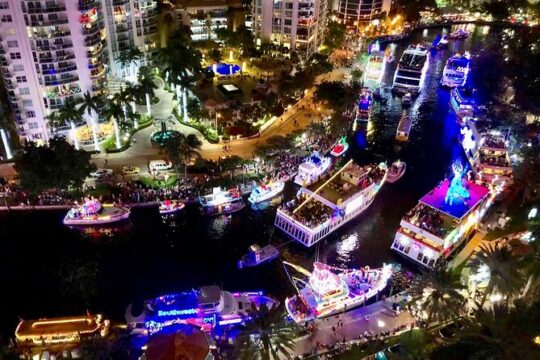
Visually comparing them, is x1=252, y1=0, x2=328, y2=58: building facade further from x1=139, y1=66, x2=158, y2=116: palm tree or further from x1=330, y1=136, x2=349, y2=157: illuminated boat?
x1=139, y1=66, x2=158, y2=116: palm tree

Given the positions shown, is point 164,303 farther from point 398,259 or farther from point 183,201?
point 398,259

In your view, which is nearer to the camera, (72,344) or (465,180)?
(72,344)

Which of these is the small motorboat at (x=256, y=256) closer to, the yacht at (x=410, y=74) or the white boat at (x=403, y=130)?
the white boat at (x=403, y=130)

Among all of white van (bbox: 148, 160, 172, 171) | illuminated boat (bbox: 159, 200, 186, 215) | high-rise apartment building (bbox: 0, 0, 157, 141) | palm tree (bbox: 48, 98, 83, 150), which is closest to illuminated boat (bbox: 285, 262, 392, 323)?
illuminated boat (bbox: 159, 200, 186, 215)

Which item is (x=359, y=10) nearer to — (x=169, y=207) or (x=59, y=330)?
(x=169, y=207)

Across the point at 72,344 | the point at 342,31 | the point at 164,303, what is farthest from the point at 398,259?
the point at 342,31

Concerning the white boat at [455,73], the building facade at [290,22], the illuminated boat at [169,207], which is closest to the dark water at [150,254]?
the illuminated boat at [169,207]
